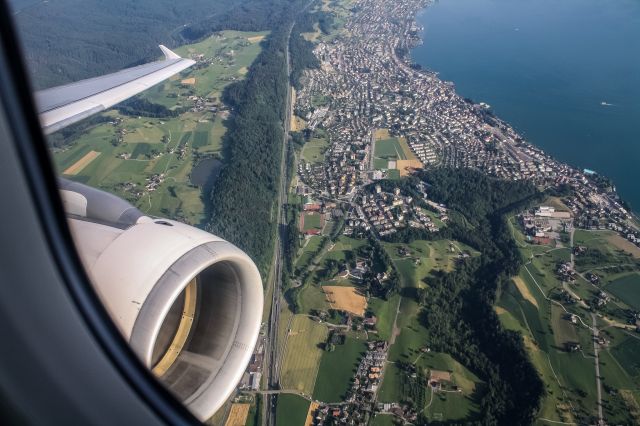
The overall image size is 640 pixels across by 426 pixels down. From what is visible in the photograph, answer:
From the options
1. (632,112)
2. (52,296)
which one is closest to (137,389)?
(52,296)

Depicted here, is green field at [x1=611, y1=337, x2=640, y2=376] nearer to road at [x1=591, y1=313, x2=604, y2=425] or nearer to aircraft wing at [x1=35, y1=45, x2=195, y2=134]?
road at [x1=591, y1=313, x2=604, y2=425]

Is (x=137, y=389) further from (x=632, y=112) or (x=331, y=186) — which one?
(x=632, y=112)

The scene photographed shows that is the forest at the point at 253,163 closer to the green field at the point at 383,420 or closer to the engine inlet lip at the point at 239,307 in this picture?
the green field at the point at 383,420

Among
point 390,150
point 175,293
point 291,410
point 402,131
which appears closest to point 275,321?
point 291,410

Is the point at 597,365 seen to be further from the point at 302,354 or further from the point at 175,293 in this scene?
the point at 175,293

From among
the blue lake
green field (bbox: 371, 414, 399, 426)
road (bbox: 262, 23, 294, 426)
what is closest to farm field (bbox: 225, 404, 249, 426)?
road (bbox: 262, 23, 294, 426)

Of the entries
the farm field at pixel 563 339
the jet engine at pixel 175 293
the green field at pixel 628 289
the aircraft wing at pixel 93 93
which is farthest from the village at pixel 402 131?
the jet engine at pixel 175 293
